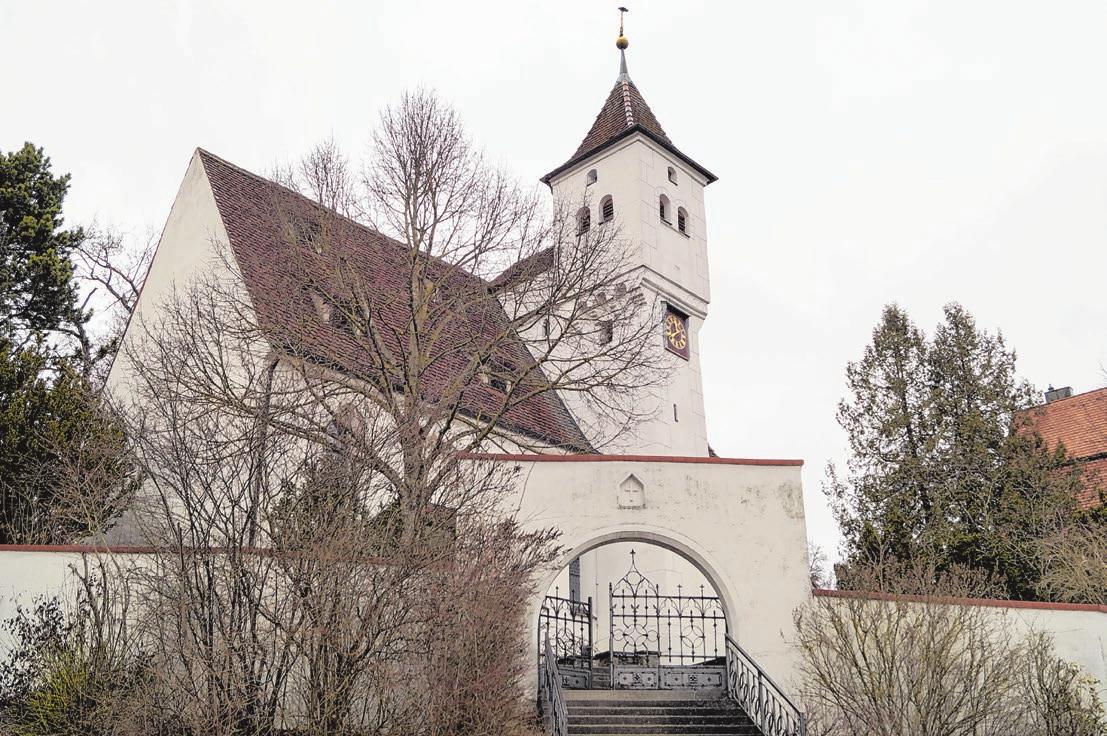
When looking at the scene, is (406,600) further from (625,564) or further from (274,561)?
(625,564)

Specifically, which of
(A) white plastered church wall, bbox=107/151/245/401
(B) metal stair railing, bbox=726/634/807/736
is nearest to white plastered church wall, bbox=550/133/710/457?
(A) white plastered church wall, bbox=107/151/245/401

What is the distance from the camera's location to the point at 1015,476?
2189cm

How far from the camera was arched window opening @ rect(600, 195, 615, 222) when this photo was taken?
2767 centimetres

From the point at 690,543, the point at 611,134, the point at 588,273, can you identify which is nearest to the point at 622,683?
the point at 690,543

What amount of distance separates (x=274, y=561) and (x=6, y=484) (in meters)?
7.24

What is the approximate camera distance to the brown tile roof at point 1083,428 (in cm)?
2772

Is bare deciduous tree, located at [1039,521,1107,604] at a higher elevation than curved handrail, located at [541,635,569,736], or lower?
higher

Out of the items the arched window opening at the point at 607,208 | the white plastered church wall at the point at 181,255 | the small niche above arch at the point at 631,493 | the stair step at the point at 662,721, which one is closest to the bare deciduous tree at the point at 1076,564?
the stair step at the point at 662,721

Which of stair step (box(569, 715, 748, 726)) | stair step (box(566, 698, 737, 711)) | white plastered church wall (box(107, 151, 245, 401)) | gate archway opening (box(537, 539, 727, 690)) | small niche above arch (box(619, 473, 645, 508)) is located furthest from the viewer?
white plastered church wall (box(107, 151, 245, 401))

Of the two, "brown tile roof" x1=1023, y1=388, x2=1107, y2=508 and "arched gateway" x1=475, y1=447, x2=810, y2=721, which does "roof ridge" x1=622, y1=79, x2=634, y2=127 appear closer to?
"brown tile roof" x1=1023, y1=388, x2=1107, y2=508

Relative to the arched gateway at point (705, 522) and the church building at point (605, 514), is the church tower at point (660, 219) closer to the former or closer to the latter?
the church building at point (605, 514)

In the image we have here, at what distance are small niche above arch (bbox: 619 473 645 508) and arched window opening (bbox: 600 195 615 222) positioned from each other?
13.4 m

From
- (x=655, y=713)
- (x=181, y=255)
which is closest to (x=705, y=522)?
(x=655, y=713)

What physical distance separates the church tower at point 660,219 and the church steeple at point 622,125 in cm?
3
